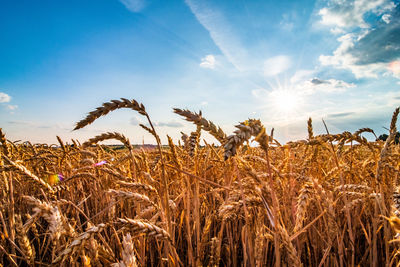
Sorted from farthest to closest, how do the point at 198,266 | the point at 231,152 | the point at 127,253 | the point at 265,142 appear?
the point at 198,266
the point at 127,253
the point at 265,142
the point at 231,152

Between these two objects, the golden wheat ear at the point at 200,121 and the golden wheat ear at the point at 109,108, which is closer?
the golden wheat ear at the point at 200,121

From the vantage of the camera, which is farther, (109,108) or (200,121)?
(109,108)

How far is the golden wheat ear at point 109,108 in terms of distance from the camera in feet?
4.21

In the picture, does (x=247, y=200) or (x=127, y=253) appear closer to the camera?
(x=127, y=253)

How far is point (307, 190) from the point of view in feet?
4.50

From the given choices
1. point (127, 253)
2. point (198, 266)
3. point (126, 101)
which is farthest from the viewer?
point (198, 266)

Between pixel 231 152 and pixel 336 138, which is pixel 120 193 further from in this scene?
pixel 336 138

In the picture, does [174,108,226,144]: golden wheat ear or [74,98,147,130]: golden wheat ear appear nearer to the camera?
[174,108,226,144]: golden wheat ear

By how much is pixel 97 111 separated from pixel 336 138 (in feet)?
4.38

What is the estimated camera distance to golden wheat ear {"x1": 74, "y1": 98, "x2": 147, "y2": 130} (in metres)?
1.28

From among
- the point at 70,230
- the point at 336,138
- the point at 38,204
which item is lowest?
the point at 70,230

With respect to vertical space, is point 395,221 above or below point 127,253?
above

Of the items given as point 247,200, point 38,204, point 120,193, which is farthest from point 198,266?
point 38,204

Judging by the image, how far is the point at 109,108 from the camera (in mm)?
1280
